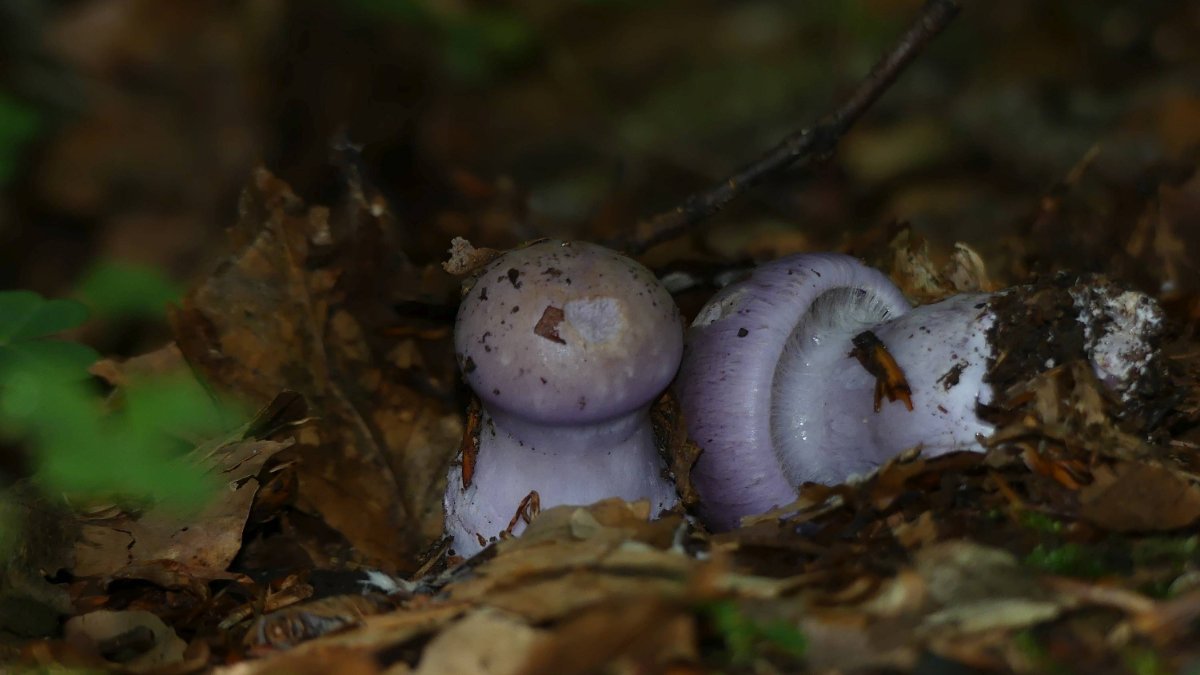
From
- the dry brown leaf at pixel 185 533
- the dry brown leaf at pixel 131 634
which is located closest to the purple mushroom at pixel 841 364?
the dry brown leaf at pixel 185 533

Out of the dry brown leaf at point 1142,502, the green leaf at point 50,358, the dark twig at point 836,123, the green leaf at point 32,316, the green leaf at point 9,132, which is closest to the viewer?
the dry brown leaf at point 1142,502

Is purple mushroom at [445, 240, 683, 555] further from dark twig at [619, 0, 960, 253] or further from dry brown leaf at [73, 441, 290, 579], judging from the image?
dark twig at [619, 0, 960, 253]

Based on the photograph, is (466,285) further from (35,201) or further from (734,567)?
(35,201)

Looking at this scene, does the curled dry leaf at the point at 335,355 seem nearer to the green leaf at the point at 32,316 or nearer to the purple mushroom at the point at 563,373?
the green leaf at the point at 32,316

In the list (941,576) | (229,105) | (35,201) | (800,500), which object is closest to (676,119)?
(229,105)

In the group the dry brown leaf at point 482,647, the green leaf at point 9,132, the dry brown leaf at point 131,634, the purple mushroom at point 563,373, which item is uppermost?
the green leaf at point 9,132

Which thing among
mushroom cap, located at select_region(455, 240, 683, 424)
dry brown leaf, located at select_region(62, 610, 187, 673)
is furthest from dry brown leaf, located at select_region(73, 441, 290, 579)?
mushroom cap, located at select_region(455, 240, 683, 424)

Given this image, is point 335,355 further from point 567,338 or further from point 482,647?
point 482,647
